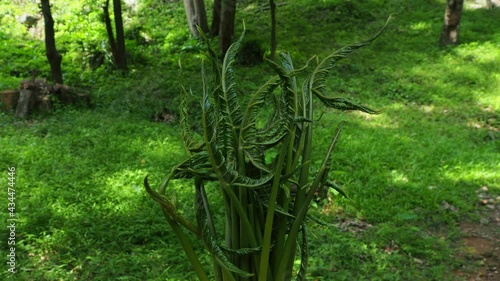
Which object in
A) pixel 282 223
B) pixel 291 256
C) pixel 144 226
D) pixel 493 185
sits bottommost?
pixel 493 185

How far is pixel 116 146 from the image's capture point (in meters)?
5.76

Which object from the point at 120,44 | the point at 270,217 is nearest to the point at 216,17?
the point at 120,44

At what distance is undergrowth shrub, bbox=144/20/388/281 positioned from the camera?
157cm

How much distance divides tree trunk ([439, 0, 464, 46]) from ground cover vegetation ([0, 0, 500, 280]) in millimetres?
287

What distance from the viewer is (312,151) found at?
5680 millimetres

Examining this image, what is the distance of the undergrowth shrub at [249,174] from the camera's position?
157 cm

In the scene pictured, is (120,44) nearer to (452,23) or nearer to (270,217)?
(452,23)

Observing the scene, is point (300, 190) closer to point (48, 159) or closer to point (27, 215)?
point (27, 215)

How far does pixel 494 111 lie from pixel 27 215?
21.7ft

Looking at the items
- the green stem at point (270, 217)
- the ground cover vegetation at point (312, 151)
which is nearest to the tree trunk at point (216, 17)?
the ground cover vegetation at point (312, 151)

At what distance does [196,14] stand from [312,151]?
20.0 feet

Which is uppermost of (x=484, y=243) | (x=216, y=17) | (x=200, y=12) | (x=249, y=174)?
(x=249, y=174)

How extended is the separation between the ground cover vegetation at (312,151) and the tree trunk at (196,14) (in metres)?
0.35

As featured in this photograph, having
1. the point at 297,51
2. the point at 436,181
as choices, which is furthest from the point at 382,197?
the point at 297,51
